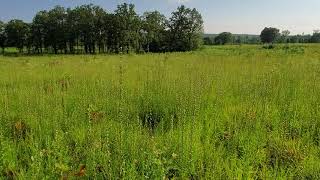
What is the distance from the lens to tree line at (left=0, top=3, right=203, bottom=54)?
74.9 meters

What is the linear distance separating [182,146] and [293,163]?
4.34 feet

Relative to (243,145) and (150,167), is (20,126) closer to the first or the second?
(150,167)

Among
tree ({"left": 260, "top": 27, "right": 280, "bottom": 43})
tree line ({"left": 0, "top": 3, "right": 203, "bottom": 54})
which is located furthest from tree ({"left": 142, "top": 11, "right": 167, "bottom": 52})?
tree ({"left": 260, "top": 27, "right": 280, "bottom": 43})

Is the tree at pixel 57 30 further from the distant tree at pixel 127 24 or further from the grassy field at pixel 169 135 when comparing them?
the grassy field at pixel 169 135

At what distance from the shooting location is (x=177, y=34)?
80.1m

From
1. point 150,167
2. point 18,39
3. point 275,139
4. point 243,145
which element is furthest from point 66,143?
point 18,39

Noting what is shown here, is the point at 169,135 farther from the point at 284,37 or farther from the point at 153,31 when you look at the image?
the point at 284,37

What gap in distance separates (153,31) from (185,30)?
7335 mm

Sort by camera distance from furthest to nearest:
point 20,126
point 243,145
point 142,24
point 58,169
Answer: point 142,24 < point 20,126 < point 243,145 < point 58,169

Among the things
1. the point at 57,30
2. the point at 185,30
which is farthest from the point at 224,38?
the point at 57,30

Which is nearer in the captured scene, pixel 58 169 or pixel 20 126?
pixel 58 169

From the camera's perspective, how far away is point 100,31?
7706 cm

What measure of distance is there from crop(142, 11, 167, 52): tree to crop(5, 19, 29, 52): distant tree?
28430 mm

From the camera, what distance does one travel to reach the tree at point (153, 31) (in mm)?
78512
